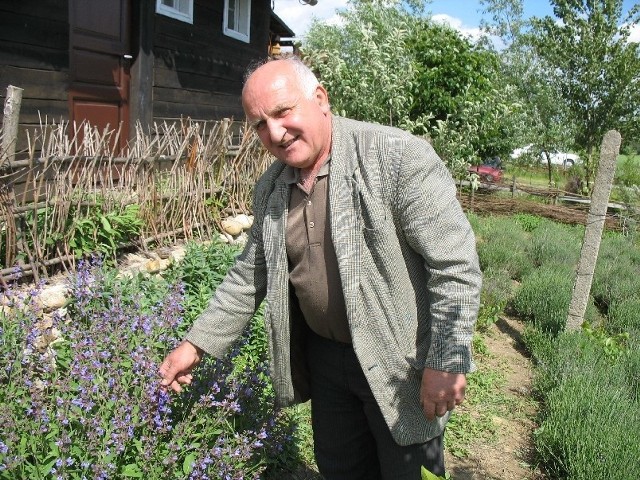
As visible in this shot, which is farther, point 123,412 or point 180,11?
point 180,11

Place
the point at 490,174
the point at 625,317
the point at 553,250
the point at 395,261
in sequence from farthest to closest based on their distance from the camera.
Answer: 1. the point at 490,174
2. the point at 553,250
3. the point at 625,317
4. the point at 395,261

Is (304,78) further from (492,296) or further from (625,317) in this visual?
(625,317)

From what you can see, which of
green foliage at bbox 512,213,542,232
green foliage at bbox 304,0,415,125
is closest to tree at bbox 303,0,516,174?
green foliage at bbox 304,0,415,125

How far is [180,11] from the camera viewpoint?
808 centimetres

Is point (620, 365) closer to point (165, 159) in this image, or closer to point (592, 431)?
point (592, 431)

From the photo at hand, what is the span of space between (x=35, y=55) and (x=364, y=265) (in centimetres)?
519

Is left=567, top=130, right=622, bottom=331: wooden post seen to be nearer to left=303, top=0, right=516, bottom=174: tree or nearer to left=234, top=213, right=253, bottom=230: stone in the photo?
left=234, top=213, right=253, bottom=230: stone

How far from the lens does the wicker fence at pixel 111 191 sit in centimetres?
400

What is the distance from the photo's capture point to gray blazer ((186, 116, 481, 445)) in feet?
5.88

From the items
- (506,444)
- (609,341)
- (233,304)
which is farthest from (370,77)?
(233,304)

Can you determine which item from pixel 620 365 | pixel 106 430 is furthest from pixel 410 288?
pixel 620 365

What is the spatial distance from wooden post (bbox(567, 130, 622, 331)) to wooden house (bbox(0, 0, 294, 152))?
4.22m

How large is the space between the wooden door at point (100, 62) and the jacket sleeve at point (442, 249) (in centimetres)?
524

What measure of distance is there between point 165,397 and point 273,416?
0.52 metres
